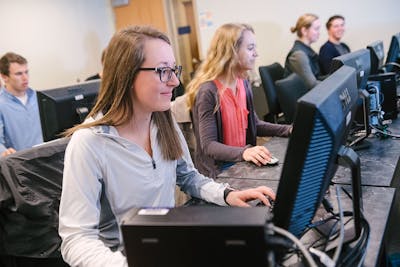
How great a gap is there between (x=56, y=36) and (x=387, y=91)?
3946mm

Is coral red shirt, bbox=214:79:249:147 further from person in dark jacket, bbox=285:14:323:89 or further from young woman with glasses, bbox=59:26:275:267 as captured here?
person in dark jacket, bbox=285:14:323:89

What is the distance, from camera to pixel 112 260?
81cm

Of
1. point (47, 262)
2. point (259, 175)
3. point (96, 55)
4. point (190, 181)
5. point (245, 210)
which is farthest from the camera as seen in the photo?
point (96, 55)

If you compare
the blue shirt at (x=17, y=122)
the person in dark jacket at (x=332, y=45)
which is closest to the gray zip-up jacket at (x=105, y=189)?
the blue shirt at (x=17, y=122)

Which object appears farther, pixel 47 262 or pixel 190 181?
pixel 47 262

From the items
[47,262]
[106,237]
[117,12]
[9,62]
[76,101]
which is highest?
[117,12]

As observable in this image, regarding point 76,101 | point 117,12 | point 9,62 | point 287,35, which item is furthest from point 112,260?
point 117,12

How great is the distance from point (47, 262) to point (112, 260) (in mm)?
1041

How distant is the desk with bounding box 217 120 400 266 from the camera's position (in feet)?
3.12

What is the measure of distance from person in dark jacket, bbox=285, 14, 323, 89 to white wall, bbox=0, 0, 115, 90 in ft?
8.81

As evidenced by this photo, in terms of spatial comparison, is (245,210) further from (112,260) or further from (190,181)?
(190,181)

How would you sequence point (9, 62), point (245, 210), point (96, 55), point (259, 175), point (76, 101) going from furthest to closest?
1. point (96, 55)
2. point (9, 62)
3. point (76, 101)
4. point (259, 175)
5. point (245, 210)

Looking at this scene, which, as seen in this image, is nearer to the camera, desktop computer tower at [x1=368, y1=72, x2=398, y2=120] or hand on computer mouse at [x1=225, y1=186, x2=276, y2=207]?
hand on computer mouse at [x1=225, y1=186, x2=276, y2=207]

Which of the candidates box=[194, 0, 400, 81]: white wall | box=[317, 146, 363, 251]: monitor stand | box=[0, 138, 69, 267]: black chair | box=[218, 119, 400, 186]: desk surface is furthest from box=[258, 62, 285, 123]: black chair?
box=[317, 146, 363, 251]: monitor stand
